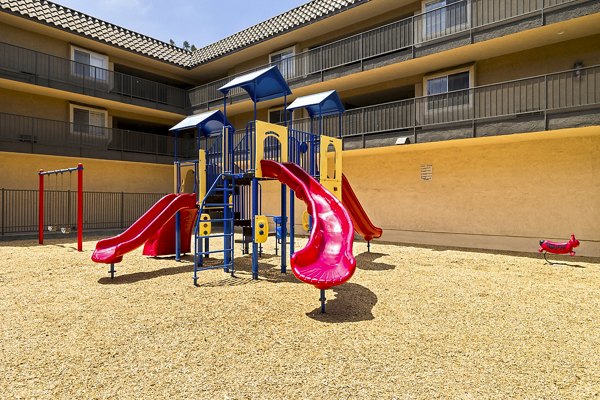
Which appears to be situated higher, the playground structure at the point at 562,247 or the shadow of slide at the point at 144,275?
the playground structure at the point at 562,247

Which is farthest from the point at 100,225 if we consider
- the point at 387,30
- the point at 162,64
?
the point at 387,30

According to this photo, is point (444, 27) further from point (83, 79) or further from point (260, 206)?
point (83, 79)

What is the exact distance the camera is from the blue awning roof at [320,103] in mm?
11047

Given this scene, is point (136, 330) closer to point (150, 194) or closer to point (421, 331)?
point (421, 331)

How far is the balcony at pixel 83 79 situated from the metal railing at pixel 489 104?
40.2 feet

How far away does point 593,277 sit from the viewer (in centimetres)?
866

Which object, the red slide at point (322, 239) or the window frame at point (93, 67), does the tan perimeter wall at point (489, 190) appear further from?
the window frame at point (93, 67)

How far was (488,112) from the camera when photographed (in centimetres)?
1268

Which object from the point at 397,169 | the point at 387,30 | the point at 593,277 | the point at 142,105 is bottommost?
the point at 593,277

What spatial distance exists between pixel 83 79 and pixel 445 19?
17.7 m

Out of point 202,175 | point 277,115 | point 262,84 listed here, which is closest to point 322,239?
point 262,84

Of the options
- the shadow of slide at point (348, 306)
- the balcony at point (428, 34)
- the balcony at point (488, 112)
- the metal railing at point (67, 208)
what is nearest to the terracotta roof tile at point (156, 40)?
the balcony at point (428, 34)

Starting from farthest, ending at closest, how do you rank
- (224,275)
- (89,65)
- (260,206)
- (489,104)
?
(89,65)
(489,104)
(260,206)
(224,275)

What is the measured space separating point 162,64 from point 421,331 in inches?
924
